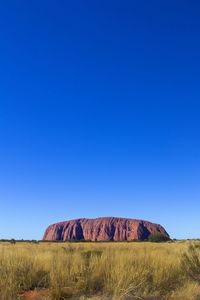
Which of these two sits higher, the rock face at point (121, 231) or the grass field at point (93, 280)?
the rock face at point (121, 231)

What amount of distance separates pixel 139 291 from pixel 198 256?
6.13 metres

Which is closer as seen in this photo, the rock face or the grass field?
the grass field

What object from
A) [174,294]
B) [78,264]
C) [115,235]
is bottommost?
[174,294]

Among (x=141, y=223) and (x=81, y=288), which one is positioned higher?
(x=141, y=223)

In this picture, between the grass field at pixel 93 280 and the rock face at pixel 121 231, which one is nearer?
the grass field at pixel 93 280

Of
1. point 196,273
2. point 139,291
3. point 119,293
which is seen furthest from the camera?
point 196,273

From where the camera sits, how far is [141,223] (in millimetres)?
192875

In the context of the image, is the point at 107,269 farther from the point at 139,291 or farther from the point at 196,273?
the point at 196,273

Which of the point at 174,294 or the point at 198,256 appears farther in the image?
the point at 198,256

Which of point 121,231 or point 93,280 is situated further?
point 121,231

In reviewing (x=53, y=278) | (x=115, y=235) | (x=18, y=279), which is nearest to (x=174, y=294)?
(x=53, y=278)

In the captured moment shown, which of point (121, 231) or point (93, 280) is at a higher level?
point (121, 231)

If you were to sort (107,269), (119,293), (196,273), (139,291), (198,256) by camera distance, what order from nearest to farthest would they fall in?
(119,293)
(139,291)
(107,269)
(196,273)
(198,256)

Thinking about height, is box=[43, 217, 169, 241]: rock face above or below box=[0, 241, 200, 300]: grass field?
above
